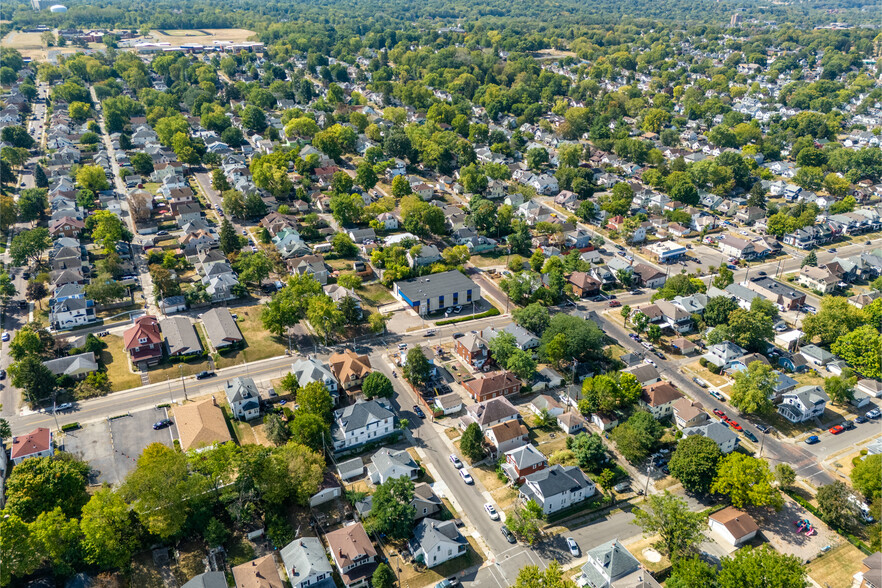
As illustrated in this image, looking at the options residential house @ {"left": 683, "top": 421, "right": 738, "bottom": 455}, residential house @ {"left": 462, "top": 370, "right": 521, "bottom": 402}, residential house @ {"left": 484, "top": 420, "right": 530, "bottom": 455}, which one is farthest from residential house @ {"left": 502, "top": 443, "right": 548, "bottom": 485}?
residential house @ {"left": 683, "top": 421, "right": 738, "bottom": 455}

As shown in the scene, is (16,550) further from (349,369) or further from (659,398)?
(659,398)

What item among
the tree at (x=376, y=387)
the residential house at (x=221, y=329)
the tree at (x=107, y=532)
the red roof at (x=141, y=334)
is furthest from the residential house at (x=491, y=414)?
the red roof at (x=141, y=334)

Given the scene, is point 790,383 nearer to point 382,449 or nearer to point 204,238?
point 382,449

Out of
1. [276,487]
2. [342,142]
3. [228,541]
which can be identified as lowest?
[228,541]

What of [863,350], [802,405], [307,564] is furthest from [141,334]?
[863,350]

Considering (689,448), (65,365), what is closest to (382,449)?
(689,448)

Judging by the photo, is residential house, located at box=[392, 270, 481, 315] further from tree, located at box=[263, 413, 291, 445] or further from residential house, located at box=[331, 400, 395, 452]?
tree, located at box=[263, 413, 291, 445]
